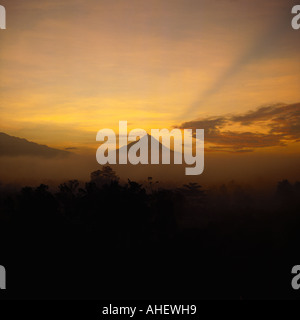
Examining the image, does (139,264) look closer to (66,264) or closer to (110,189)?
(66,264)

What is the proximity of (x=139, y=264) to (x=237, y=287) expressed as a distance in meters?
7.01

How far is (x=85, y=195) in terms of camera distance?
27.1m

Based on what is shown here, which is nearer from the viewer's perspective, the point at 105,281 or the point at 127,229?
the point at 105,281

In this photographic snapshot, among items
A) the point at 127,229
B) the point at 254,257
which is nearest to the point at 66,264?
the point at 127,229

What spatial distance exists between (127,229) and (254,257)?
1027cm

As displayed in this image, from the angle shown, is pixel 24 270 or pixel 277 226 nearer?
pixel 24 270

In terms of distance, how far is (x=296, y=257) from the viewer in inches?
914

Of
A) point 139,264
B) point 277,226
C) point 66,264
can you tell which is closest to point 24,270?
point 66,264
